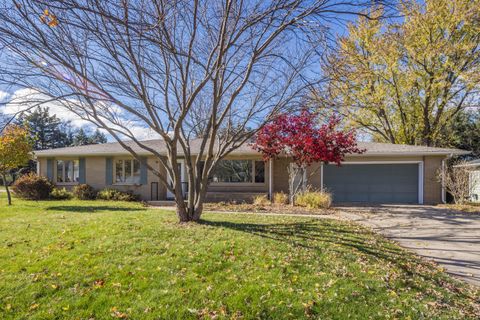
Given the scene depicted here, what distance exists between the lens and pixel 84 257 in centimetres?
480

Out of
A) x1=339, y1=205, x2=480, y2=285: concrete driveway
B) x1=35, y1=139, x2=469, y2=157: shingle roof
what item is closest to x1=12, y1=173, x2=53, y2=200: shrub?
x1=35, y1=139, x2=469, y2=157: shingle roof

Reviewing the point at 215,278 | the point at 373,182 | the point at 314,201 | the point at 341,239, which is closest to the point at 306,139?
the point at 314,201

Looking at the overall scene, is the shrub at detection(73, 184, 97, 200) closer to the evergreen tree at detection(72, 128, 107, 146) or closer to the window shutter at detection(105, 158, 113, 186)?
the window shutter at detection(105, 158, 113, 186)

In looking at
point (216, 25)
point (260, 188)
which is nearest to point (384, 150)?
point (260, 188)

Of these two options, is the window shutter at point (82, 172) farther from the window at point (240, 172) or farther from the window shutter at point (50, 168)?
the window at point (240, 172)

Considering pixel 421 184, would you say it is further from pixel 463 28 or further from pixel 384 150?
pixel 463 28

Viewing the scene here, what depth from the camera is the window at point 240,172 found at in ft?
50.4

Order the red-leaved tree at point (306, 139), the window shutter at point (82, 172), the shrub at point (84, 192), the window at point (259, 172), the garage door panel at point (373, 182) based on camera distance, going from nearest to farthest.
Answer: the red-leaved tree at point (306, 139) < the garage door panel at point (373, 182) < the shrub at point (84, 192) < the window at point (259, 172) < the window shutter at point (82, 172)

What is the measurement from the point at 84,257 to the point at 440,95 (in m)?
21.1

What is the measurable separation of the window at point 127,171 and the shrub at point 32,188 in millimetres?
3273

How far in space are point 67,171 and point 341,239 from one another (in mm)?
15833

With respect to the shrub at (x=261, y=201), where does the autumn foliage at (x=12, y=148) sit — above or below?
above

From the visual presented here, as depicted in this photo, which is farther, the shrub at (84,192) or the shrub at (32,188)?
the shrub at (84,192)

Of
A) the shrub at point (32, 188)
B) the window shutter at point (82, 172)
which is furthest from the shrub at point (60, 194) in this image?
the window shutter at point (82, 172)
